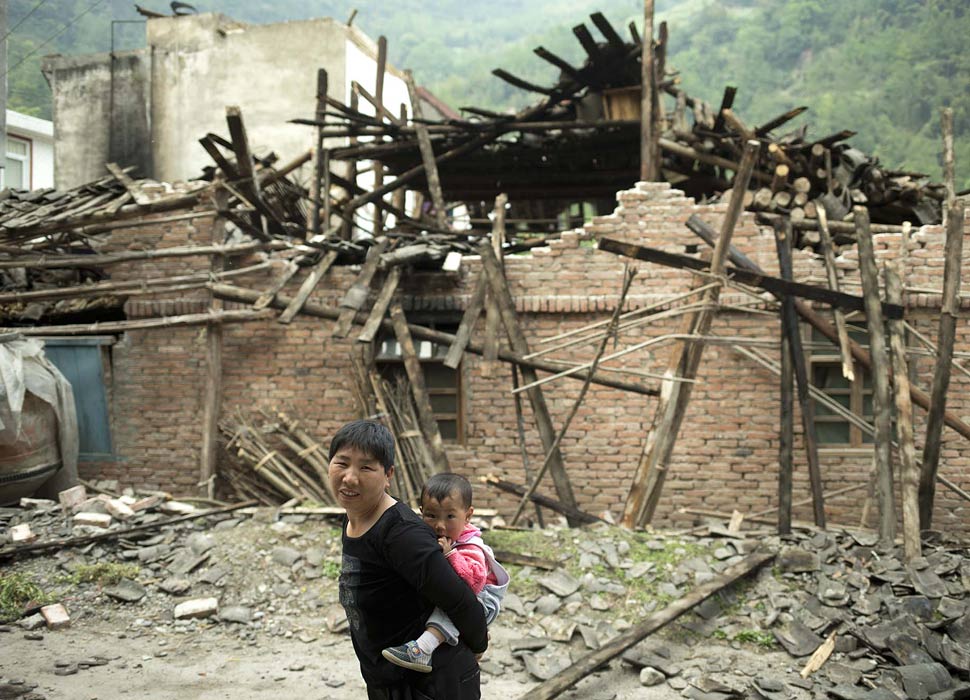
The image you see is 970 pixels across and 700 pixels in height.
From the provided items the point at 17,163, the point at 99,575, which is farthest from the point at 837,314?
the point at 17,163

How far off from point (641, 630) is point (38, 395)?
6780 millimetres

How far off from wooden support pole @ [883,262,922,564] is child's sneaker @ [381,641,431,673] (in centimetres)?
557

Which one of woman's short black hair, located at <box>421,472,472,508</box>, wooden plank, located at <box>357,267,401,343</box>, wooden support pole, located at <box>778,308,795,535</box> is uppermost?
wooden plank, located at <box>357,267,401,343</box>

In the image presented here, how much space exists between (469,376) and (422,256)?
1.64 m

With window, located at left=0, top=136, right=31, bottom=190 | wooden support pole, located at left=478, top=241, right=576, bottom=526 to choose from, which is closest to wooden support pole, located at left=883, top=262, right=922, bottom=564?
wooden support pole, located at left=478, top=241, right=576, bottom=526

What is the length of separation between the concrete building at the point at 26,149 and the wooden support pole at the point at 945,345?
2196 cm

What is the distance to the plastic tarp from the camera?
859cm

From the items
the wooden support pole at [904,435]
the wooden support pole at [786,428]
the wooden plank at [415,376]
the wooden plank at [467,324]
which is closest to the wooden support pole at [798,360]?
the wooden support pole at [786,428]

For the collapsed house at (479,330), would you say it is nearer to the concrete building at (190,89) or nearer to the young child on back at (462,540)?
the young child on back at (462,540)

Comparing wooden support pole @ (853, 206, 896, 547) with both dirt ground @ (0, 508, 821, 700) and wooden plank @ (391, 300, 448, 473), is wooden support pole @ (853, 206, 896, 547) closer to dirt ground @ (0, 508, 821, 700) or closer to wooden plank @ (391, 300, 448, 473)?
dirt ground @ (0, 508, 821, 700)

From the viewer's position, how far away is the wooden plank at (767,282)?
24.9 feet

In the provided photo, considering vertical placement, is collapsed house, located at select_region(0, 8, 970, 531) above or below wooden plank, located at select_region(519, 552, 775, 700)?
above

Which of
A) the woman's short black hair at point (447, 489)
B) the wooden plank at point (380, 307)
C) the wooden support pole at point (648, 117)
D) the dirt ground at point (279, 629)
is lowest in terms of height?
the dirt ground at point (279, 629)

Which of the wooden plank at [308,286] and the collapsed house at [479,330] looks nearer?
the wooden plank at [308,286]
